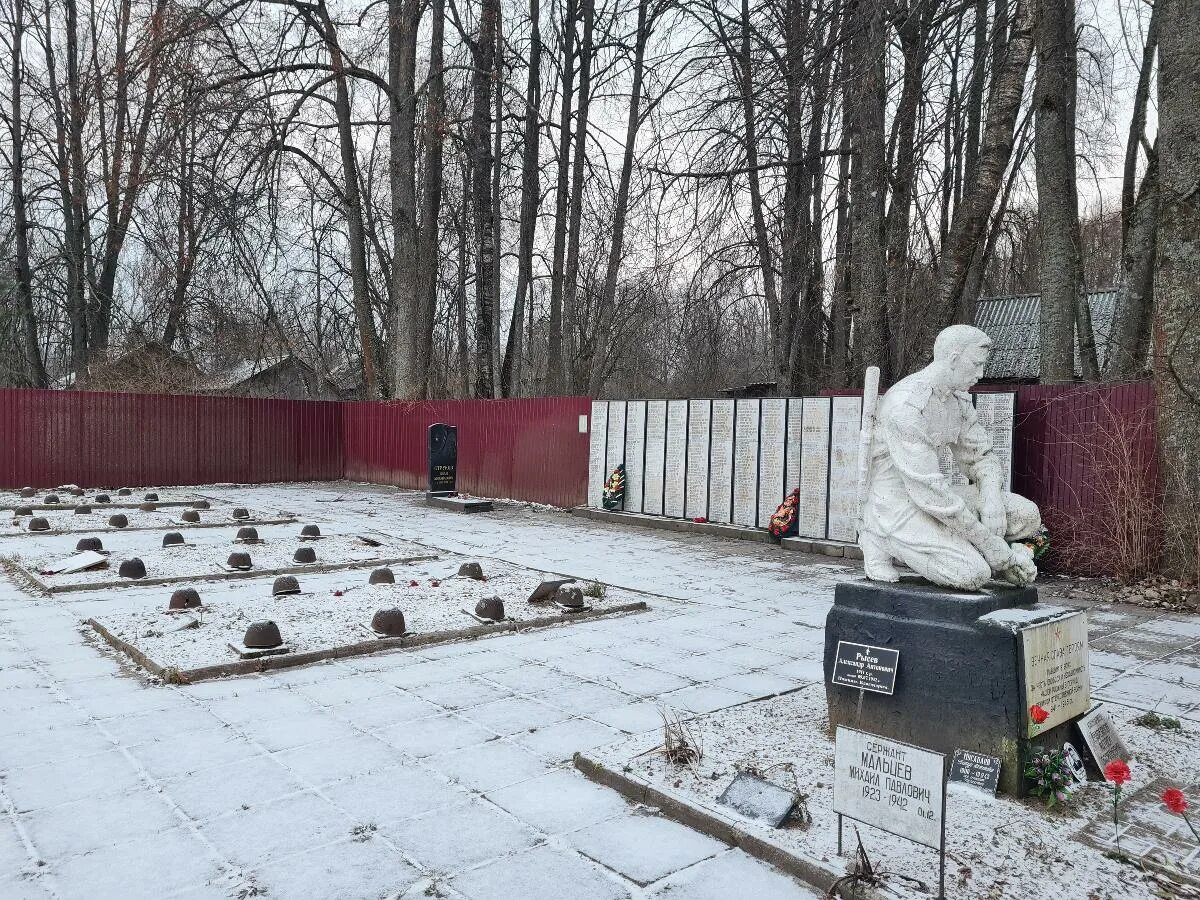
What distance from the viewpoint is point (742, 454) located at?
12297mm

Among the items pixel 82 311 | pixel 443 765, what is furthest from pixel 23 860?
pixel 82 311

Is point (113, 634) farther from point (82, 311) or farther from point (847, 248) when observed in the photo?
point (82, 311)

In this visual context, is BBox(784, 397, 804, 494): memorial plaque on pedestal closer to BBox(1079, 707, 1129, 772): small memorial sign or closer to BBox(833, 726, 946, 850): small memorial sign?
BBox(1079, 707, 1129, 772): small memorial sign

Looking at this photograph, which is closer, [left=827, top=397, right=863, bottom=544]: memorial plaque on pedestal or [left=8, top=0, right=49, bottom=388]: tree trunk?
[left=827, top=397, right=863, bottom=544]: memorial plaque on pedestal

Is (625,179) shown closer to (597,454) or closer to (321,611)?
(597,454)

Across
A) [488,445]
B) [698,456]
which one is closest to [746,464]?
[698,456]

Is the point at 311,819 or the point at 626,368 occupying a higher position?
the point at 626,368

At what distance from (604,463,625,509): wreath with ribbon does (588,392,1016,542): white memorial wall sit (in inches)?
3.4

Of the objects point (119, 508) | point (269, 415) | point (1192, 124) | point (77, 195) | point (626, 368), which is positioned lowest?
point (119, 508)

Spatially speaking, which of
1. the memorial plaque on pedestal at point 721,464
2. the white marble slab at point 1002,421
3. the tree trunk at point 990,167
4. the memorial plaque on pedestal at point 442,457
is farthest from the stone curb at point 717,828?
the memorial plaque on pedestal at point 442,457

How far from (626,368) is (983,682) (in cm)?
2311

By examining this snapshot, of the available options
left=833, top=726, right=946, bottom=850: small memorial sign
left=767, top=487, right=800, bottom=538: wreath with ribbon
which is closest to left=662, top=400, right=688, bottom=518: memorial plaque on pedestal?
left=767, top=487, right=800, bottom=538: wreath with ribbon

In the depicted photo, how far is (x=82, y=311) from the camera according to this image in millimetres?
24469

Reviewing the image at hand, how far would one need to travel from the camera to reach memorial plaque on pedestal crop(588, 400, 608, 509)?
14708 mm
